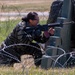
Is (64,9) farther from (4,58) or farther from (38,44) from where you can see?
(4,58)

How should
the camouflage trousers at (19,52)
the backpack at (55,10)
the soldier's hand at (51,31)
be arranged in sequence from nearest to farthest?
the soldier's hand at (51,31)
the camouflage trousers at (19,52)
the backpack at (55,10)

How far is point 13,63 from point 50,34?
3.30ft

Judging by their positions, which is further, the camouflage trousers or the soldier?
the camouflage trousers

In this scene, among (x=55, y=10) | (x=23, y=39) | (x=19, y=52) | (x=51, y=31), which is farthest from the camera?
(x=55, y=10)

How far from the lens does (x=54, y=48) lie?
28.1ft

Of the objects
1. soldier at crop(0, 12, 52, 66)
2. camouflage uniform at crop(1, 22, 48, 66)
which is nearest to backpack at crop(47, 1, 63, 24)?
soldier at crop(0, 12, 52, 66)

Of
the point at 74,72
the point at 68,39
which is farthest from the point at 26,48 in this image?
the point at 74,72

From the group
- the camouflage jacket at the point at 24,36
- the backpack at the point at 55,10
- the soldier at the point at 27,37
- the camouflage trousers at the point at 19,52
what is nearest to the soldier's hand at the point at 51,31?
the soldier at the point at 27,37

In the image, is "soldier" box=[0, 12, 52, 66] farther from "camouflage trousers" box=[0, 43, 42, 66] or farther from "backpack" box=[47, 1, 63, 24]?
"backpack" box=[47, 1, 63, 24]

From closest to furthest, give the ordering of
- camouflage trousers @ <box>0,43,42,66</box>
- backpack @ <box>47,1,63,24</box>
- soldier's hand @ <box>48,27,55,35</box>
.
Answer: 1. soldier's hand @ <box>48,27,55,35</box>
2. camouflage trousers @ <box>0,43,42,66</box>
3. backpack @ <box>47,1,63,24</box>

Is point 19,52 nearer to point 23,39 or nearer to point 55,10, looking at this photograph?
point 23,39

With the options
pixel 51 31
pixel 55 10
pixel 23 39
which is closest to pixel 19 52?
pixel 23 39

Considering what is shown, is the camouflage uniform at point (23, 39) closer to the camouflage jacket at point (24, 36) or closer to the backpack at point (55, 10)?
the camouflage jacket at point (24, 36)

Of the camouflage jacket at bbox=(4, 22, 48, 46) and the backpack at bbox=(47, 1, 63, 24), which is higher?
the backpack at bbox=(47, 1, 63, 24)
